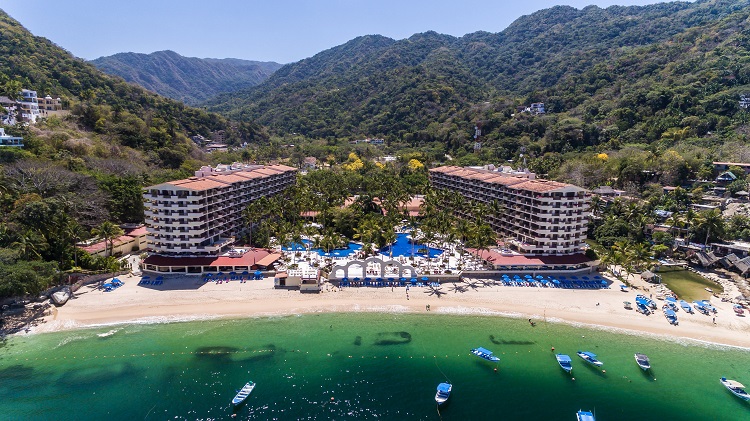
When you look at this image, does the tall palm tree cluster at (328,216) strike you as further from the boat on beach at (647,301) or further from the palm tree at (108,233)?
the boat on beach at (647,301)

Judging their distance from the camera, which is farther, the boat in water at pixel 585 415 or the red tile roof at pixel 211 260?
the red tile roof at pixel 211 260

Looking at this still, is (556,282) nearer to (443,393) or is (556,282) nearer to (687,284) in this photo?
(687,284)

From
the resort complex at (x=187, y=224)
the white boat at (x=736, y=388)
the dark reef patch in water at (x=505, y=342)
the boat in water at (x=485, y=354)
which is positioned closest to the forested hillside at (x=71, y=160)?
the resort complex at (x=187, y=224)

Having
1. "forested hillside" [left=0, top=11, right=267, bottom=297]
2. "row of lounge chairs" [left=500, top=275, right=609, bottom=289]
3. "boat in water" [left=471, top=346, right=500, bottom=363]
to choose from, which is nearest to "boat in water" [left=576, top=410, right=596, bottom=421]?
"boat in water" [left=471, top=346, right=500, bottom=363]

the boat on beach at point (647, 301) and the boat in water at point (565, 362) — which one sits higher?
the boat on beach at point (647, 301)

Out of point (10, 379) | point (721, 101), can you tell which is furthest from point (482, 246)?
point (721, 101)

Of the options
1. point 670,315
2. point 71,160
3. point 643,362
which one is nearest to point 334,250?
point 643,362

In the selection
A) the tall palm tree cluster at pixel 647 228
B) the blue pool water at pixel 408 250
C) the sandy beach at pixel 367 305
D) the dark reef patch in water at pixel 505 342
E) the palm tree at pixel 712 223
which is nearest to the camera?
the dark reef patch in water at pixel 505 342

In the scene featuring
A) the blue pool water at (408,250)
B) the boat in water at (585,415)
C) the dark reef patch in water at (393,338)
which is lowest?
the boat in water at (585,415)
